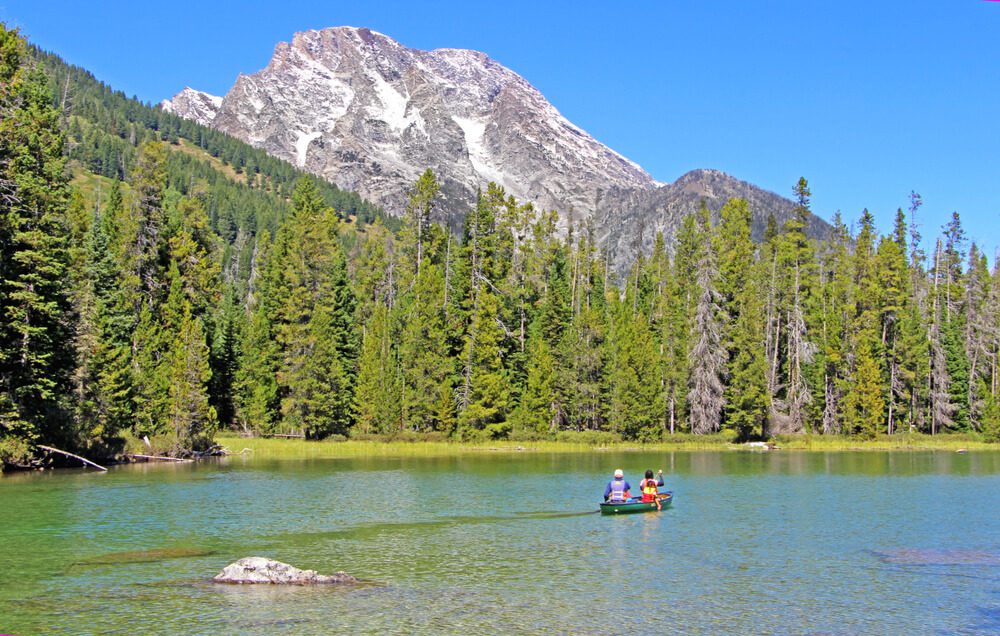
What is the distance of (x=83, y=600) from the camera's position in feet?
73.4

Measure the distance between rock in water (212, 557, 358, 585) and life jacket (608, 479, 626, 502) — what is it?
17.7 metres

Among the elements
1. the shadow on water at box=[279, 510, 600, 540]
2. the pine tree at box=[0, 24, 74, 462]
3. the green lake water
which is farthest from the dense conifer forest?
the shadow on water at box=[279, 510, 600, 540]

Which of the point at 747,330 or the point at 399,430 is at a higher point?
the point at 747,330

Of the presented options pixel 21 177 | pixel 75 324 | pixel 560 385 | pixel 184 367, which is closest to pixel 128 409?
pixel 184 367

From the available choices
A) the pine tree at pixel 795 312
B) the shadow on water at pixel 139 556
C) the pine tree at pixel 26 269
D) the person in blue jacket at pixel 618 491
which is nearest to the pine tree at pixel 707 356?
the pine tree at pixel 795 312

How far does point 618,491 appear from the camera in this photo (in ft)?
130

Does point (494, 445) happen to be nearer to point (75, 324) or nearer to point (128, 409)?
point (128, 409)

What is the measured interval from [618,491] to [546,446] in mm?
46716

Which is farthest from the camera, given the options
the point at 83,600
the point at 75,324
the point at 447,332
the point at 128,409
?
the point at 447,332

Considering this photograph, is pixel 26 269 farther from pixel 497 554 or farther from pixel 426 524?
pixel 497 554

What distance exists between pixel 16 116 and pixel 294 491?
26705 millimetres

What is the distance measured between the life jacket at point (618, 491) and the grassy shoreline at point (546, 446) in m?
38.3

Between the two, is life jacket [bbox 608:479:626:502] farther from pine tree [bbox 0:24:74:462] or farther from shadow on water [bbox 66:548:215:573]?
pine tree [bbox 0:24:74:462]


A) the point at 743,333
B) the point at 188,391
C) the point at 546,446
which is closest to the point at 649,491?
the point at 188,391
